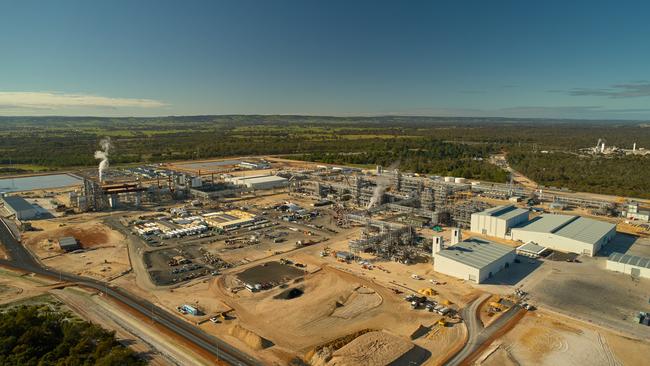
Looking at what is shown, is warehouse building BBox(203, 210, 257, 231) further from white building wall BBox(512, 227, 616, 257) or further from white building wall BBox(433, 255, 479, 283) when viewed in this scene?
white building wall BBox(512, 227, 616, 257)

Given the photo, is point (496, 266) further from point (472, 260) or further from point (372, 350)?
point (372, 350)

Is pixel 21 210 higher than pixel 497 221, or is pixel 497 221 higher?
pixel 497 221

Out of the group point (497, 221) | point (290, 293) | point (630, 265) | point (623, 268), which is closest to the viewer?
point (290, 293)

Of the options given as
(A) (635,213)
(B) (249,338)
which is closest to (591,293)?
(B) (249,338)

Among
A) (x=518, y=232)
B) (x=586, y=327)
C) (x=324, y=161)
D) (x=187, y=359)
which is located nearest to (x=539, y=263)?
(x=518, y=232)

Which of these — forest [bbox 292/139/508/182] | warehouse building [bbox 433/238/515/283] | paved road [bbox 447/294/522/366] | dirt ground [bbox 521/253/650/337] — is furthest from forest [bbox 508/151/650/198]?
paved road [bbox 447/294/522/366]

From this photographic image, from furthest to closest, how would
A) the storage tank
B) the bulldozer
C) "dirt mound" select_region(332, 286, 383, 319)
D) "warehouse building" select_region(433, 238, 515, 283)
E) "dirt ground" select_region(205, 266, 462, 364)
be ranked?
1. the storage tank
2. "warehouse building" select_region(433, 238, 515, 283)
3. the bulldozer
4. "dirt mound" select_region(332, 286, 383, 319)
5. "dirt ground" select_region(205, 266, 462, 364)
